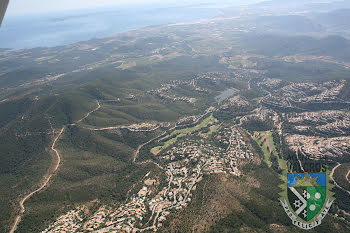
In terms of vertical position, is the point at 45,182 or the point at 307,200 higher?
the point at 307,200

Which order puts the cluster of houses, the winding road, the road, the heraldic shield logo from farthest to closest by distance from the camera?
the winding road < the road < the cluster of houses < the heraldic shield logo

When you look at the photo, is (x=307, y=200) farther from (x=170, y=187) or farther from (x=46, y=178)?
(x=46, y=178)

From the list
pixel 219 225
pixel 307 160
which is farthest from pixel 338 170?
pixel 219 225

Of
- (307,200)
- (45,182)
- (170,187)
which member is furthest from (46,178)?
(307,200)

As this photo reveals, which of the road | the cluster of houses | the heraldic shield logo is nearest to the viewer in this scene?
the heraldic shield logo

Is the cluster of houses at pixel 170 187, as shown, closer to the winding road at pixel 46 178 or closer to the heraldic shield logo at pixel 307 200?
the winding road at pixel 46 178

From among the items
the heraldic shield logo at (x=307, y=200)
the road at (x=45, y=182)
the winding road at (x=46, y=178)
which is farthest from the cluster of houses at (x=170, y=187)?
the heraldic shield logo at (x=307, y=200)

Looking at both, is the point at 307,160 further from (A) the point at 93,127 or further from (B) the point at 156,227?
(A) the point at 93,127

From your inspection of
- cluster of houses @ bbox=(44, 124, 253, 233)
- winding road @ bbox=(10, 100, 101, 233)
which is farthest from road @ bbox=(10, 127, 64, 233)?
cluster of houses @ bbox=(44, 124, 253, 233)

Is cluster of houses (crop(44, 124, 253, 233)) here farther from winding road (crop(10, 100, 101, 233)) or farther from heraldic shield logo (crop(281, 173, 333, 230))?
heraldic shield logo (crop(281, 173, 333, 230))
